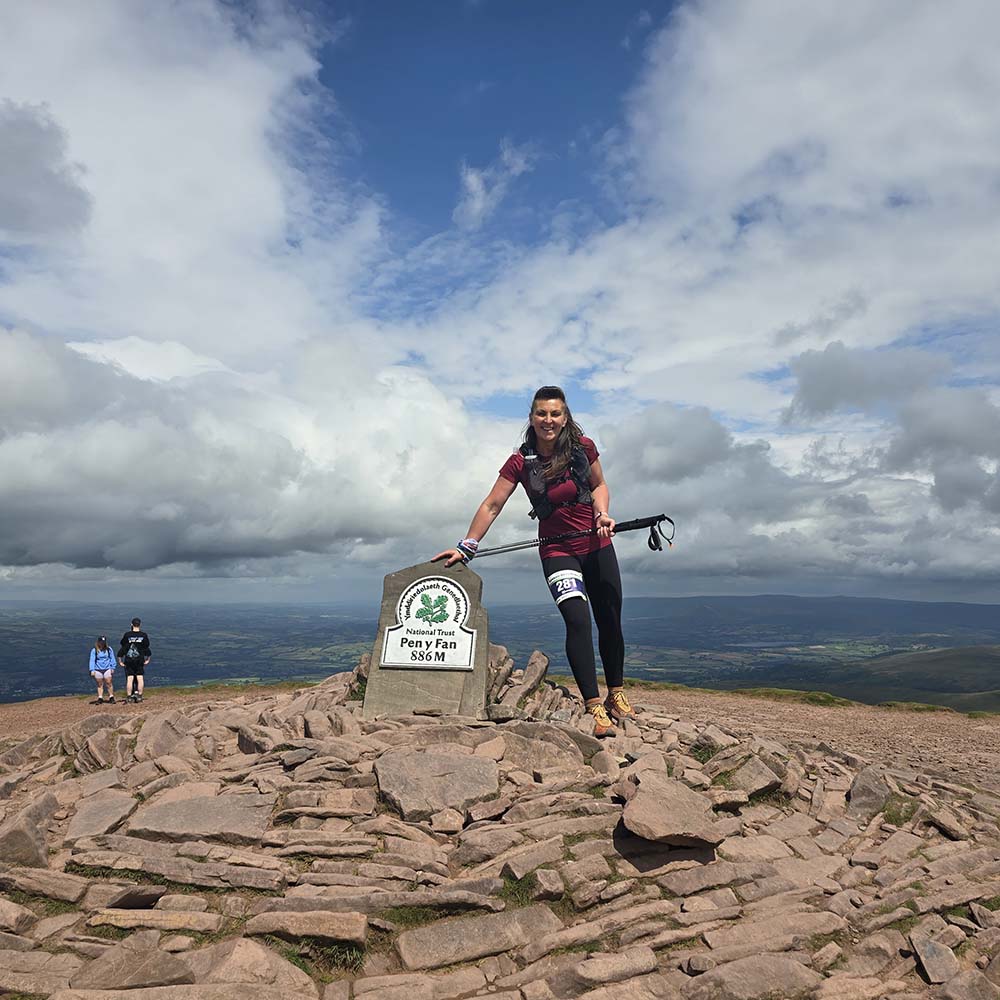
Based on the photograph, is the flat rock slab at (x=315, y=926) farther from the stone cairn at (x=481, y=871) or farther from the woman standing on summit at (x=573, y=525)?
the woman standing on summit at (x=573, y=525)

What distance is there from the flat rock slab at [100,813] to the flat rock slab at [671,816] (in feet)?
19.3

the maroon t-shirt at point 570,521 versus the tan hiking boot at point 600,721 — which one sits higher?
the maroon t-shirt at point 570,521

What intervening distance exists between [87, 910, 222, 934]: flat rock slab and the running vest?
722cm

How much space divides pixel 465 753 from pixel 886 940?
198 inches

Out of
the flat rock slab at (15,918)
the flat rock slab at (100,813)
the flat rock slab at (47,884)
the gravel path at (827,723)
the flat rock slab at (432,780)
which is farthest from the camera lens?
the gravel path at (827,723)

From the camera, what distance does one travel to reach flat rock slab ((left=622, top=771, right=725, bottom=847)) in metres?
6.77

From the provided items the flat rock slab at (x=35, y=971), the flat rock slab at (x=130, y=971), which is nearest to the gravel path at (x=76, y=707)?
the flat rock slab at (x=35, y=971)

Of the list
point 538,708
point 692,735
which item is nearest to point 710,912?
point 692,735

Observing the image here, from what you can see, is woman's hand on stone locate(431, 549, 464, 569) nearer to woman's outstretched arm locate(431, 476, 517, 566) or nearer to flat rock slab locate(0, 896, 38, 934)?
woman's outstretched arm locate(431, 476, 517, 566)

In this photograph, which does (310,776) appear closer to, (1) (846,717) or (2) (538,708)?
(2) (538,708)

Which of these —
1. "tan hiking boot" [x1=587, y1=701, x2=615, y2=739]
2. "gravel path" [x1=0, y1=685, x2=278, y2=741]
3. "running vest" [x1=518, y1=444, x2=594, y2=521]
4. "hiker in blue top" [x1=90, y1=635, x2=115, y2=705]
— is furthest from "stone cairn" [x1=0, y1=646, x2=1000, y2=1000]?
"hiker in blue top" [x1=90, y1=635, x2=115, y2=705]

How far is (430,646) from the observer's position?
36.4ft

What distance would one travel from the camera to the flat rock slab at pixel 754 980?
5.20 meters

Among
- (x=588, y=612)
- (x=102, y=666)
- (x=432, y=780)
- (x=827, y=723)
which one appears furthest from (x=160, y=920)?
(x=102, y=666)
